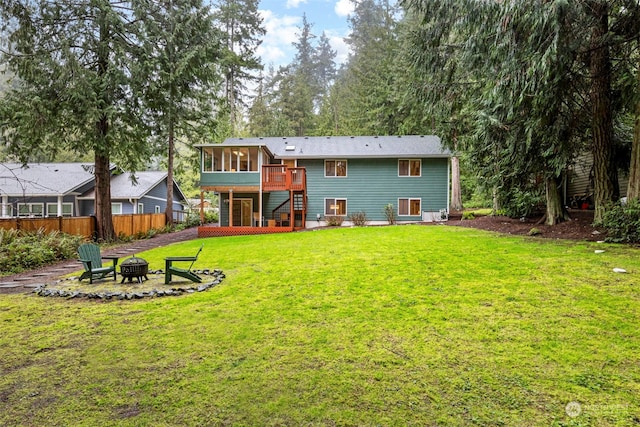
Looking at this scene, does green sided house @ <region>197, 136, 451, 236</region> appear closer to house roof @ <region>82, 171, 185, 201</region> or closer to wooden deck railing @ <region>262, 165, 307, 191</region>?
wooden deck railing @ <region>262, 165, 307, 191</region>

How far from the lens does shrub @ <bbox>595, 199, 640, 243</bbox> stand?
7738mm

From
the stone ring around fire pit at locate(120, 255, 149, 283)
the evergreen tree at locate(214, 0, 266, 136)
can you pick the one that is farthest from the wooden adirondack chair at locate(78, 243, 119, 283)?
the evergreen tree at locate(214, 0, 266, 136)

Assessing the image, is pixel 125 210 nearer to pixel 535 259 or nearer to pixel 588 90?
pixel 535 259

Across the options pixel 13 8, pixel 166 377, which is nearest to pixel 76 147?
pixel 13 8

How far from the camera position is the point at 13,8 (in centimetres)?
1196

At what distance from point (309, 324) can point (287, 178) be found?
1321 cm

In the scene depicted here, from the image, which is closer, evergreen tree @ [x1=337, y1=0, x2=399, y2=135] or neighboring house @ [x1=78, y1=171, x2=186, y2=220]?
neighboring house @ [x1=78, y1=171, x2=186, y2=220]

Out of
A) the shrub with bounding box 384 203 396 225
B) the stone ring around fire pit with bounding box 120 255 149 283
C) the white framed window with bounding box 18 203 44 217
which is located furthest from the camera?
the white framed window with bounding box 18 203 44 217

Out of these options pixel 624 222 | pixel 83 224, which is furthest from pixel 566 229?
pixel 83 224

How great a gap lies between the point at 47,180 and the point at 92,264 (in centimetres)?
1889

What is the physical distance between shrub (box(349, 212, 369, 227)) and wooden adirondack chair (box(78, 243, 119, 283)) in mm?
12921

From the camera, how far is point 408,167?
1906 centimetres

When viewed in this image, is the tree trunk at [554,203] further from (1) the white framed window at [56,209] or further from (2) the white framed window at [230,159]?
(1) the white framed window at [56,209]

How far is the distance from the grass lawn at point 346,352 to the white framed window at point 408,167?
42.7 feet
